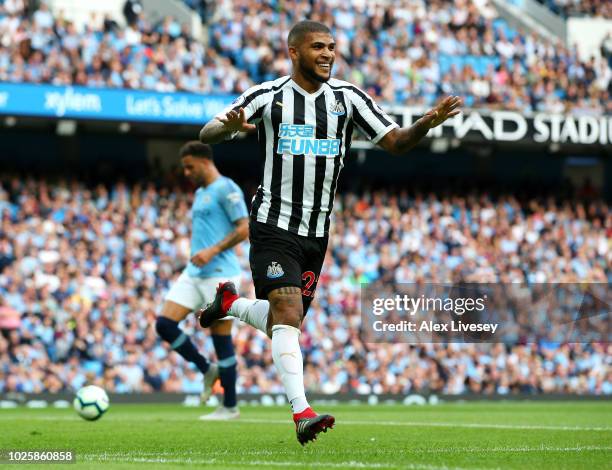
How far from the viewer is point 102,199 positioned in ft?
73.7

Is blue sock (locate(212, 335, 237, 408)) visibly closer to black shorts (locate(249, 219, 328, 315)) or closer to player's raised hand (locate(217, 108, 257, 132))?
black shorts (locate(249, 219, 328, 315))

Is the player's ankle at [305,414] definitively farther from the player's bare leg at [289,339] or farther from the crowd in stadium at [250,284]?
the crowd in stadium at [250,284]

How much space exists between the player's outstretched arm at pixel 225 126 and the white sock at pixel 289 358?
1217 millimetres

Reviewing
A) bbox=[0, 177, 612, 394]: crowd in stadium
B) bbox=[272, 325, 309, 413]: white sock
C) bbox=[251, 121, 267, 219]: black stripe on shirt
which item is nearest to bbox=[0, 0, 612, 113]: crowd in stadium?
bbox=[0, 177, 612, 394]: crowd in stadium

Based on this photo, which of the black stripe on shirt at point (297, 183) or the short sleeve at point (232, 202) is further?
the short sleeve at point (232, 202)

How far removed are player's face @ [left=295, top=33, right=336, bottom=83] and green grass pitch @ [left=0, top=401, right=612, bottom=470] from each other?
231 cm

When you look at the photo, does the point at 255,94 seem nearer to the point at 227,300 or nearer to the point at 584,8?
the point at 227,300

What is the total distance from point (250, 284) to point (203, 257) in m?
11.3

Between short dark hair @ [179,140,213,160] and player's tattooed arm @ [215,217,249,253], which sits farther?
short dark hair @ [179,140,213,160]

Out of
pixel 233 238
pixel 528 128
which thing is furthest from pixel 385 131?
pixel 528 128

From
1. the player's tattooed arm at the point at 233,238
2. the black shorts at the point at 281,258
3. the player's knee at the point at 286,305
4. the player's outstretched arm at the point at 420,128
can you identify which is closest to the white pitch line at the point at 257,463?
the player's knee at the point at 286,305

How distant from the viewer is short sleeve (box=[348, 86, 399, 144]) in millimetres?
7551

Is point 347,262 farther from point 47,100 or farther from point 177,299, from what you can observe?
point 177,299

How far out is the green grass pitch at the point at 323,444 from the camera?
242 inches
